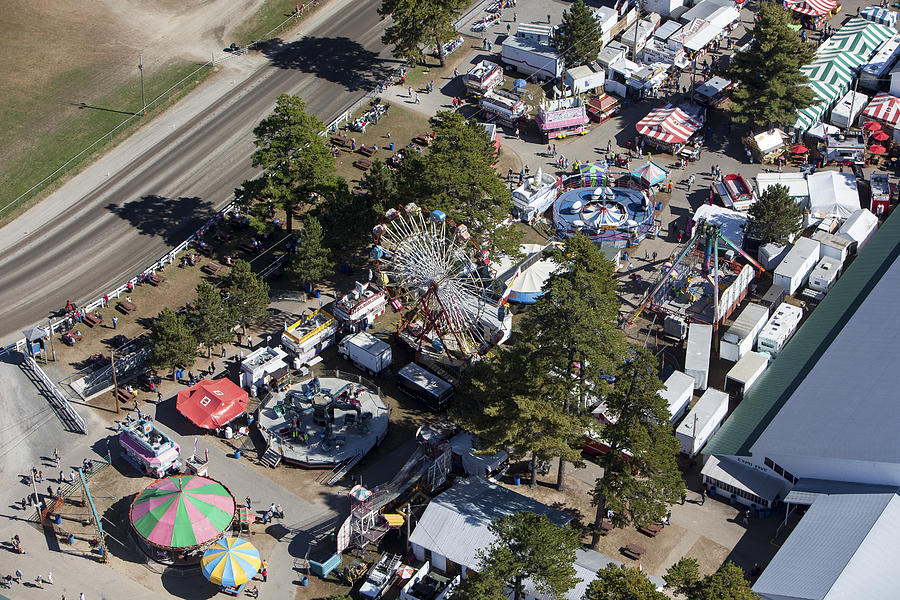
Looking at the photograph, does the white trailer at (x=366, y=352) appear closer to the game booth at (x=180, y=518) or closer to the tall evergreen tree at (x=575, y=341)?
the tall evergreen tree at (x=575, y=341)

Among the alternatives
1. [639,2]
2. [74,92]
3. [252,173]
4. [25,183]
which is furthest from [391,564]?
[639,2]

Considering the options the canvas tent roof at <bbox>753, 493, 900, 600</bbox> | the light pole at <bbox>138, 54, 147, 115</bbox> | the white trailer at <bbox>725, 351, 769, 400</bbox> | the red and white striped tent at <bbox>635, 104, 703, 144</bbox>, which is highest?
the light pole at <bbox>138, 54, 147, 115</bbox>

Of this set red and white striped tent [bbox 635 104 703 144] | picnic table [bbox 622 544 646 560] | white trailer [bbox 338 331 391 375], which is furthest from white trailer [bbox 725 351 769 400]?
red and white striped tent [bbox 635 104 703 144]

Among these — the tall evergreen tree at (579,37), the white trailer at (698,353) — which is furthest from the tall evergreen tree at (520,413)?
the tall evergreen tree at (579,37)

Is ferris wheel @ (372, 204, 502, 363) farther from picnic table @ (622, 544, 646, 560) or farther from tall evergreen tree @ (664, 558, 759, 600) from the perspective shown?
tall evergreen tree @ (664, 558, 759, 600)

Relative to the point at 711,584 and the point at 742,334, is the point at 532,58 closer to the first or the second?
the point at 742,334

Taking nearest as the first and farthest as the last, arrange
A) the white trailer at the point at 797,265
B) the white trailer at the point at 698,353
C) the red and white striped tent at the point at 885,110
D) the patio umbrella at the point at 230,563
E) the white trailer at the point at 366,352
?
1. the patio umbrella at the point at 230,563
2. the white trailer at the point at 698,353
3. the white trailer at the point at 366,352
4. the white trailer at the point at 797,265
5. the red and white striped tent at the point at 885,110

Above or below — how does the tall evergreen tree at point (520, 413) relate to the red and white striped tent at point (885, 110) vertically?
above
